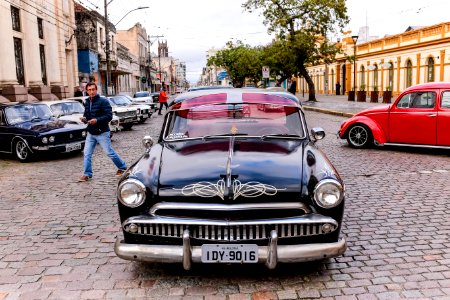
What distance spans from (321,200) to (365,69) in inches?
1808

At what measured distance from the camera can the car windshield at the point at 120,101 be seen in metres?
20.0

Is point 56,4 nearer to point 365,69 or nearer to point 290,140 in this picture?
point 290,140

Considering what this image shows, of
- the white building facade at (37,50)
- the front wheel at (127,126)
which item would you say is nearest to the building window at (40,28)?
the white building facade at (37,50)

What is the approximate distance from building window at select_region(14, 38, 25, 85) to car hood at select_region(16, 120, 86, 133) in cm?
1170

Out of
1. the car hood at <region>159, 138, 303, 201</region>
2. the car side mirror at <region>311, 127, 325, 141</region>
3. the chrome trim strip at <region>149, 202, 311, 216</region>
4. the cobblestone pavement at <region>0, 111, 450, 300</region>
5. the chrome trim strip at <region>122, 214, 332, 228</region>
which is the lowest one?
the cobblestone pavement at <region>0, 111, 450, 300</region>

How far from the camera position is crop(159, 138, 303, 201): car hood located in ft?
12.1

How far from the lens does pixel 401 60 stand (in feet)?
126

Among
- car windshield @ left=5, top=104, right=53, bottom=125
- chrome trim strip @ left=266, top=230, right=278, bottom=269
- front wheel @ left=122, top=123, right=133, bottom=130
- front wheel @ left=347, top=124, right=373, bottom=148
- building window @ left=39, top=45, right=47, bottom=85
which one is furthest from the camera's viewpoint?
building window @ left=39, top=45, right=47, bottom=85

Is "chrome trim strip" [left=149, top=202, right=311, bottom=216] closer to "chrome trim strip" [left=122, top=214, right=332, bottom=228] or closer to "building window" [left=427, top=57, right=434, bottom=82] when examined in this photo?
"chrome trim strip" [left=122, top=214, right=332, bottom=228]

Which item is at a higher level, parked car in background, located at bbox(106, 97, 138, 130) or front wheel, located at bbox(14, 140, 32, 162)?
parked car in background, located at bbox(106, 97, 138, 130)

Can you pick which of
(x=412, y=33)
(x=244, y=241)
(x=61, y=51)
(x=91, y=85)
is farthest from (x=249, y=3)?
(x=244, y=241)

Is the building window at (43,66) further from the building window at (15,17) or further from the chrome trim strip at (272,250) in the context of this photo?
the chrome trim strip at (272,250)

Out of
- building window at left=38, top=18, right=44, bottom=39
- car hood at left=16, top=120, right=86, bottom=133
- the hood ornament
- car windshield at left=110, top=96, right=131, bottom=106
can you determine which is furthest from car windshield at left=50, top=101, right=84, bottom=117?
building window at left=38, top=18, right=44, bottom=39

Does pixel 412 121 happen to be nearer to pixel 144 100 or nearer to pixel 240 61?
pixel 144 100
